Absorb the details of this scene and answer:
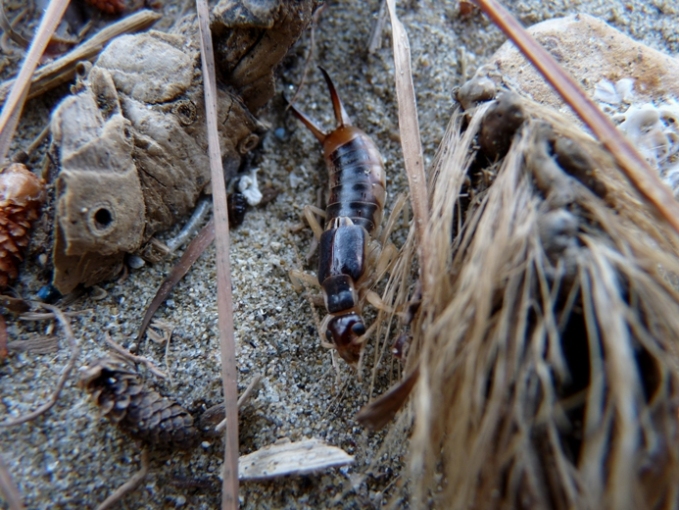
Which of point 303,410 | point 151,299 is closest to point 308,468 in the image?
point 303,410

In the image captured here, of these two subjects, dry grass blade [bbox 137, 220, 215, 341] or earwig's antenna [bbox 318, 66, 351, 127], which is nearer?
dry grass blade [bbox 137, 220, 215, 341]

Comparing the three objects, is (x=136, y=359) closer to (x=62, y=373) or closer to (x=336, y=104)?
(x=62, y=373)

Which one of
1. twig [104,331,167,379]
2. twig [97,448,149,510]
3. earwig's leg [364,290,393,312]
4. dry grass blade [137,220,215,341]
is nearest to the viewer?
twig [97,448,149,510]

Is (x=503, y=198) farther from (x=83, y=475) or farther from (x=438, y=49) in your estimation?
(x=83, y=475)

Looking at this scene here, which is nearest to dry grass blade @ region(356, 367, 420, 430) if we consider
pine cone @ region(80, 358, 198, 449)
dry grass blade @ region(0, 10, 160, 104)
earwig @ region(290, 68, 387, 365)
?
pine cone @ region(80, 358, 198, 449)

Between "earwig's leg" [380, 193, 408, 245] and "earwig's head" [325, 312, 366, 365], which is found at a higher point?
"earwig's leg" [380, 193, 408, 245]

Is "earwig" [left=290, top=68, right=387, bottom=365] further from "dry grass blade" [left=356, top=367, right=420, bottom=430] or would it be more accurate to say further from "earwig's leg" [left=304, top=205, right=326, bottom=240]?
"dry grass blade" [left=356, top=367, right=420, bottom=430]

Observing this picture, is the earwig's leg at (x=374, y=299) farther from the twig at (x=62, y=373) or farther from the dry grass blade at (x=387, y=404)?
the twig at (x=62, y=373)
